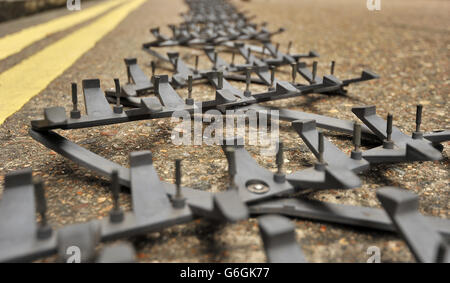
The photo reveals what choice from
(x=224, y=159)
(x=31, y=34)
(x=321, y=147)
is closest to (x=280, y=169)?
(x=321, y=147)

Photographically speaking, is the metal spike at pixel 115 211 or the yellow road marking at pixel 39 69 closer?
the metal spike at pixel 115 211

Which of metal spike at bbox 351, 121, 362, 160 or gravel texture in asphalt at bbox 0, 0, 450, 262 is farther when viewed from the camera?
metal spike at bbox 351, 121, 362, 160

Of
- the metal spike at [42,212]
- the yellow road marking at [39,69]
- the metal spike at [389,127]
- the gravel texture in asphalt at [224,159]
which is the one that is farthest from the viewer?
the yellow road marking at [39,69]

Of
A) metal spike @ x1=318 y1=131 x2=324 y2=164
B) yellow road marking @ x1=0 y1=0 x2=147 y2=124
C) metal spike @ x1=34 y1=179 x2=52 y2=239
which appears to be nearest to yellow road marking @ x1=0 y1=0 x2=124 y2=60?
yellow road marking @ x1=0 y1=0 x2=147 y2=124

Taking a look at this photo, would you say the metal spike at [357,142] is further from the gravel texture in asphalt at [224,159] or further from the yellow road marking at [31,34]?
the yellow road marking at [31,34]

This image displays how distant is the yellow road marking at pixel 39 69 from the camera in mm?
2143

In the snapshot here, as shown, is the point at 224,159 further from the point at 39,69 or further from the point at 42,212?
the point at 39,69

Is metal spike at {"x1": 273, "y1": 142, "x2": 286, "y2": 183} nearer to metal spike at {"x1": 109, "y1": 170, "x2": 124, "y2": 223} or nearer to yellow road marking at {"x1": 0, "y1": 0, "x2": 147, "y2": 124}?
metal spike at {"x1": 109, "y1": 170, "x2": 124, "y2": 223}

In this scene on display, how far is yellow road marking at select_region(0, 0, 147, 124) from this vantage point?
214 centimetres

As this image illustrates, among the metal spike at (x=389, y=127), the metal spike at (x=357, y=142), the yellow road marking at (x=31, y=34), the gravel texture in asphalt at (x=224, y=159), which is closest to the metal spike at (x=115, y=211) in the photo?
the gravel texture in asphalt at (x=224, y=159)

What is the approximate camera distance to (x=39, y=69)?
9.02 ft
